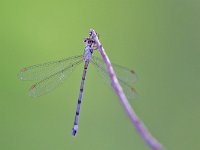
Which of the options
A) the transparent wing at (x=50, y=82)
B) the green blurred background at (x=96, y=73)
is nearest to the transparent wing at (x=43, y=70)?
the transparent wing at (x=50, y=82)

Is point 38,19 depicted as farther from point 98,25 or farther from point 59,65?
point 59,65

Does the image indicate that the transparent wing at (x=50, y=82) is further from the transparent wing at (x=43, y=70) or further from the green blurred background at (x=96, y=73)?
the green blurred background at (x=96, y=73)

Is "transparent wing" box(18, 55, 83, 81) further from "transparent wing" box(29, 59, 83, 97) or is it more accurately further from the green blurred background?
the green blurred background

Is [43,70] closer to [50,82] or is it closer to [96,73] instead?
[50,82]

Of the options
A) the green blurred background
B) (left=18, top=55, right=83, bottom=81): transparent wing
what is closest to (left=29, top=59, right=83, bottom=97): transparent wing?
(left=18, top=55, right=83, bottom=81): transparent wing

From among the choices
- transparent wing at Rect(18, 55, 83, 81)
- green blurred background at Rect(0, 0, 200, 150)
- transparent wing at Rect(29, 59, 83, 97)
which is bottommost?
transparent wing at Rect(29, 59, 83, 97)

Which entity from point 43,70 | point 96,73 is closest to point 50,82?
point 43,70

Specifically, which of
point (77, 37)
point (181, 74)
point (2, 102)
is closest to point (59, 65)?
point (2, 102)
